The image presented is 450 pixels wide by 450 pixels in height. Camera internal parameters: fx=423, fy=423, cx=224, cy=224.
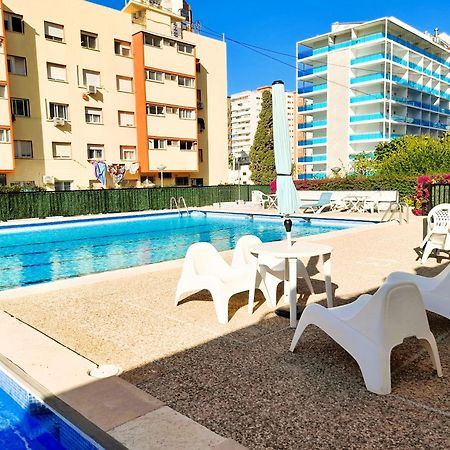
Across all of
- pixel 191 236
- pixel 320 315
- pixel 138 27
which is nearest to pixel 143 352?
pixel 320 315

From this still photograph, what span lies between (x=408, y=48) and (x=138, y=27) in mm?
36856

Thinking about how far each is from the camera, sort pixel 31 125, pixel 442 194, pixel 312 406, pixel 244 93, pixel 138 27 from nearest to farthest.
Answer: pixel 312 406, pixel 442 194, pixel 31 125, pixel 138 27, pixel 244 93

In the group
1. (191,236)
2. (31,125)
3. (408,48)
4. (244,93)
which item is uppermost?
(244,93)

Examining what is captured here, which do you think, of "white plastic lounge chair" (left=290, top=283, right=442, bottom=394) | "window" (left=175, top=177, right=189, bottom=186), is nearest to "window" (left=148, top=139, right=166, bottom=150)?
"window" (left=175, top=177, right=189, bottom=186)

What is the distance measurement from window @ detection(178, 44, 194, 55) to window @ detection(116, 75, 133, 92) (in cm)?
481

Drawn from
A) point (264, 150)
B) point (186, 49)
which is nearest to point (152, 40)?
point (186, 49)

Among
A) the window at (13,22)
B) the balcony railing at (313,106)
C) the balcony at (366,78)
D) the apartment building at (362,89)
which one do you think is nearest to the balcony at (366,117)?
the apartment building at (362,89)

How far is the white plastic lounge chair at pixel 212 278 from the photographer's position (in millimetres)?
4812

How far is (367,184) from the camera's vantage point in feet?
69.7

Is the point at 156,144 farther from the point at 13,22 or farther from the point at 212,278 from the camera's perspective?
the point at 212,278

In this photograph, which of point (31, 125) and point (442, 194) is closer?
point (442, 194)

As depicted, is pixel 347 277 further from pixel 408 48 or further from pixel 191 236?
pixel 408 48

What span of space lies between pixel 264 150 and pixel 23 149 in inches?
1190

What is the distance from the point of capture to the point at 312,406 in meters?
2.98
